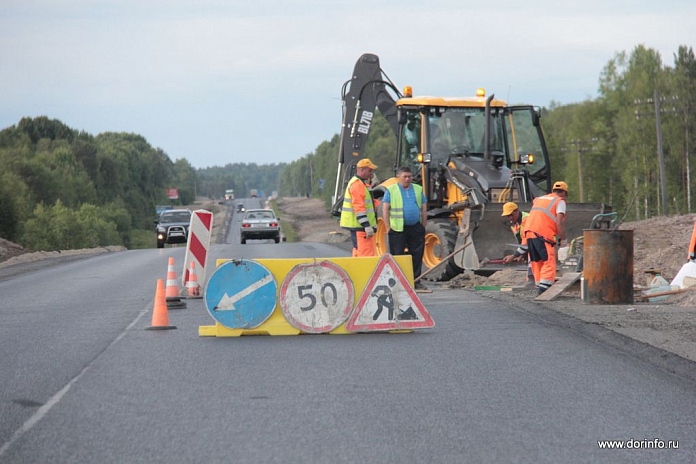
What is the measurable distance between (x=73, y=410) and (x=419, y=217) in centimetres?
905

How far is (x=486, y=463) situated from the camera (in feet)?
17.6

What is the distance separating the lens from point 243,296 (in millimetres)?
10727

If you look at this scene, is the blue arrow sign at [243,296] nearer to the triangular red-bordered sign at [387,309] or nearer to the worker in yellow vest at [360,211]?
the triangular red-bordered sign at [387,309]

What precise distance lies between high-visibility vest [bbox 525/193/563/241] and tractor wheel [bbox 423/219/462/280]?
349 centimetres

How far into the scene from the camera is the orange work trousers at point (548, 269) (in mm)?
14211

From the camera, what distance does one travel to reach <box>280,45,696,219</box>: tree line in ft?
223

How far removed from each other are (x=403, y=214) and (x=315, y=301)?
14.8 ft

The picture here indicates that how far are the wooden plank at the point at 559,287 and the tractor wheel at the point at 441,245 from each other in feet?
12.0

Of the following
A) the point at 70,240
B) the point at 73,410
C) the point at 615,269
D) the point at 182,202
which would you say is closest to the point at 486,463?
the point at 73,410

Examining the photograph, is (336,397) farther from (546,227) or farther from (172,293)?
(546,227)

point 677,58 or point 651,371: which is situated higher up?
point 677,58

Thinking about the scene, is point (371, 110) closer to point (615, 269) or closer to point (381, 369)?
point (615, 269)

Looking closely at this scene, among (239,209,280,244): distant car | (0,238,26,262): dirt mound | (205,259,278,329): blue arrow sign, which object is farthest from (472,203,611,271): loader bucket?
(239,209,280,244): distant car

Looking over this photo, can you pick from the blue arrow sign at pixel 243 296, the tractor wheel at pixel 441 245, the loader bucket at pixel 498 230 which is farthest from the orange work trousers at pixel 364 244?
the blue arrow sign at pixel 243 296
